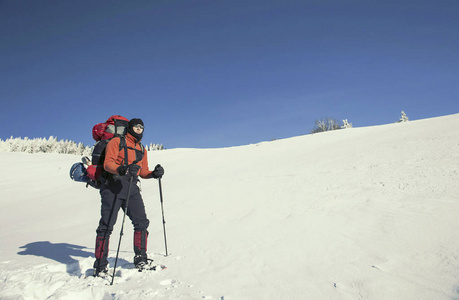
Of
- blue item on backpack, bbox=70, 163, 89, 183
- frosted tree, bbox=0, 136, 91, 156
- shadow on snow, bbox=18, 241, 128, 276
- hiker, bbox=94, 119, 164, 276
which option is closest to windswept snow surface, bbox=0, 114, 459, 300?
shadow on snow, bbox=18, 241, 128, 276

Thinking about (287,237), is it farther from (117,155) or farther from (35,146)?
(35,146)

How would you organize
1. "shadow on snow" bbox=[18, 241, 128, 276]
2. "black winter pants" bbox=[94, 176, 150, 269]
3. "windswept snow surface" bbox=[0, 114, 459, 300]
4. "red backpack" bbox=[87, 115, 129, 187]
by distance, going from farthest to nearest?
"shadow on snow" bbox=[18, 241, 128, 276] < "red backpack" bbox=[87, 115, 129, 187] < "black winter pants" bbox=[94, 176, 150, 269] < "windswept snow surface" bbox=[0, 114, 459, 300]

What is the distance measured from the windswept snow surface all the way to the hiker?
34 centimetres

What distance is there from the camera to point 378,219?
4312 mm

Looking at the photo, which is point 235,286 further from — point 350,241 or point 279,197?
point 279,197

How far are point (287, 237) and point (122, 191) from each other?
2.74m

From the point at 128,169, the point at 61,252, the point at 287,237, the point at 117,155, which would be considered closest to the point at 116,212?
the point at 128,169

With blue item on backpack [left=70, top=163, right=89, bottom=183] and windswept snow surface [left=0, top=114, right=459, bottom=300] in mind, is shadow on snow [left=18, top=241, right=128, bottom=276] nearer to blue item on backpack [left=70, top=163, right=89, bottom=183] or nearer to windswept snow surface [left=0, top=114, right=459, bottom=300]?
windswept snow surface [left=0, top=114, right=459, bottom=300]

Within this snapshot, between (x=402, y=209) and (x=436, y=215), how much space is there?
1.71ft

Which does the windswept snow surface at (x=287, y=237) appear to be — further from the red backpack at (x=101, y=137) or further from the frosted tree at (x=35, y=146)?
the frosted tree at (x=35, y=146)

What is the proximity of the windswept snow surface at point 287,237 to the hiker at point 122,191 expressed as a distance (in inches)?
13.5

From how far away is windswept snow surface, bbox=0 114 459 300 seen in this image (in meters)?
2.81

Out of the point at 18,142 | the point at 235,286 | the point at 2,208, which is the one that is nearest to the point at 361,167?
the point at 235,286

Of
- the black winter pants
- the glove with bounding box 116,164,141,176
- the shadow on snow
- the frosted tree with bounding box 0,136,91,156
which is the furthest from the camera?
the frosted tree with bounding box 0,136,91,156
